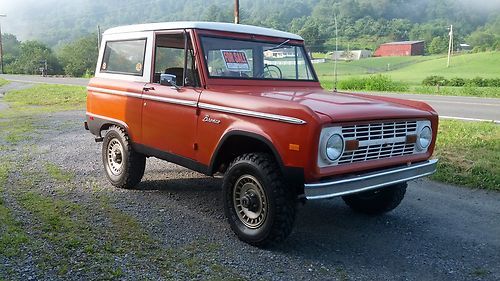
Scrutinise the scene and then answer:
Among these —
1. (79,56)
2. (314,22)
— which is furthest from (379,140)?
(314,22)

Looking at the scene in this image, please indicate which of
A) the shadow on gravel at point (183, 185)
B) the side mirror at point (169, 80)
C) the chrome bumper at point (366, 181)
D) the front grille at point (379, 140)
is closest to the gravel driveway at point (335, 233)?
the shadow on gravel at point (183, 185)

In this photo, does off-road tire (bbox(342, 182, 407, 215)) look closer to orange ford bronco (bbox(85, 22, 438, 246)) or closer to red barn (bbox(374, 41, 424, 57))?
orange ford bronco (bbox(85, 22, 438, 246))

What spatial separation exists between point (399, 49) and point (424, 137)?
94943 millimetres

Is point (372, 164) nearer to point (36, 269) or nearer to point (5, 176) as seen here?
point (36, 269)

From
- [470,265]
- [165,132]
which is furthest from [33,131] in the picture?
[470,265]

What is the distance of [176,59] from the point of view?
567 centimetres

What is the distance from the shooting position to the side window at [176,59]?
5.38m

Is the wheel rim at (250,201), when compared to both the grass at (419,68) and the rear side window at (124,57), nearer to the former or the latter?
the rear side window at (124,57)

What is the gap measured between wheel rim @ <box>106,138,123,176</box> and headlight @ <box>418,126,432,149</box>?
3.68 meters

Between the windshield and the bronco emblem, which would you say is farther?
the windshield

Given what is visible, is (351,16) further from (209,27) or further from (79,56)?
(209,27)

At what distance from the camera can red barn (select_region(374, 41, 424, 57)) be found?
308ft

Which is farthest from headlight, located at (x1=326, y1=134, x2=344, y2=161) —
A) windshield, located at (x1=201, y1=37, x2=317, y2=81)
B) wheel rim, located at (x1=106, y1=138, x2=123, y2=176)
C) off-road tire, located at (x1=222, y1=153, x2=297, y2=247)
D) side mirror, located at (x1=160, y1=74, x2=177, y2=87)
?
wheel rim, located at (x1=106, y1=138, x2=123, y2=176)

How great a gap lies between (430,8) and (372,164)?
154100 millimetres
